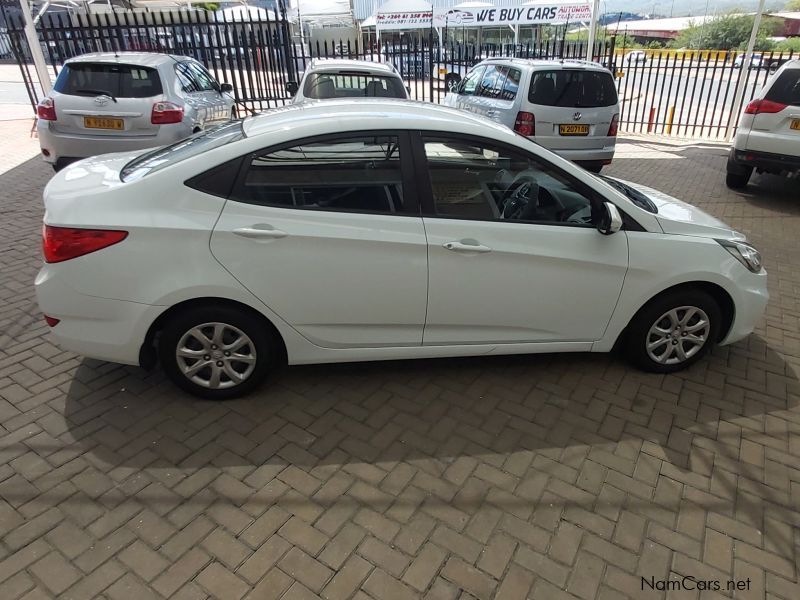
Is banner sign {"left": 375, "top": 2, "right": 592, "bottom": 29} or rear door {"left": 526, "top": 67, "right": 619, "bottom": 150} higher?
banner sign {"left": 375, "top": 2, "right": 592, "bottom": 29}

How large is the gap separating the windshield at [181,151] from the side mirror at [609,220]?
6.73 ft

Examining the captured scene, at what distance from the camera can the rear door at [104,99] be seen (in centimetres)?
645

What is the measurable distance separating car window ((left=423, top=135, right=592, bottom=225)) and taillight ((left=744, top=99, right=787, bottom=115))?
Result: 220 inches

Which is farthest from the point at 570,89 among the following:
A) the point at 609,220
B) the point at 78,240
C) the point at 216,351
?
the point at 78,240

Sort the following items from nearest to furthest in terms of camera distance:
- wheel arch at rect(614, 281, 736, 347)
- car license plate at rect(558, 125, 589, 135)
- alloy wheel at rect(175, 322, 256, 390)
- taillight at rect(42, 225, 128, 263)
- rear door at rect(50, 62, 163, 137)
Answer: taillight at rect(42, 225, 128, 263)
alloy wheel at rect(175, 322, 256, 390)
wheel arch at rect(614, 281, 736, 347)
rear door at rect(50, 62, 163, 137)
car license plate at rect(558, 125, 589, 135)

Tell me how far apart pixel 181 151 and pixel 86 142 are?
4.25 metres

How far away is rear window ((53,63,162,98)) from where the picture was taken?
6.55 meters

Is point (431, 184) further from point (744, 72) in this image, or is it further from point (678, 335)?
point (744, 72)

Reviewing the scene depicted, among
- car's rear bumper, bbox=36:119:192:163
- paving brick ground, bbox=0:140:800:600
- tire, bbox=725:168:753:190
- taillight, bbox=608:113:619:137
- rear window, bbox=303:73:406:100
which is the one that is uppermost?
rear window, bbox=303:73:406:100

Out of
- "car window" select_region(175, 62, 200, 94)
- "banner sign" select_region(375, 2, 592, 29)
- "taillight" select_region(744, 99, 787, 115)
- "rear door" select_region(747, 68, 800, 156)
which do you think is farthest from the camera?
"banner sign" select_region(375, 2, 592, 29)

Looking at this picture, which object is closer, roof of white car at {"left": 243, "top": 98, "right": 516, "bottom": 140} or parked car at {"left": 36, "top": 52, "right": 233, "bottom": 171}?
roof of white car at {"left": 243, "top": 98, "right": 516, "bottom": 140}

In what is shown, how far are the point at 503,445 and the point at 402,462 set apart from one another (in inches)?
22.2

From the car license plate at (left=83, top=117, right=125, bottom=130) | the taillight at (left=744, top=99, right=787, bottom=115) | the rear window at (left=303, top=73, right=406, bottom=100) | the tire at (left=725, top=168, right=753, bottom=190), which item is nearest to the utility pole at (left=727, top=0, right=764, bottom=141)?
the tire at (left=725, top=168, right=753, bottom=190)

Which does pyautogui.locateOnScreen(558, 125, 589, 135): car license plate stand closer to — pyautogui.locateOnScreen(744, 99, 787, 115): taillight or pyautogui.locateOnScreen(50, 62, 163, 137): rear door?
pyautogui.locateOnScreen(744, 99, 787, 115): taillight
